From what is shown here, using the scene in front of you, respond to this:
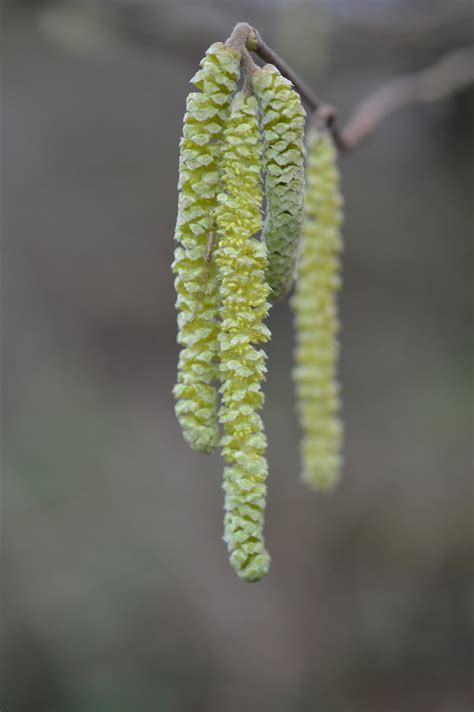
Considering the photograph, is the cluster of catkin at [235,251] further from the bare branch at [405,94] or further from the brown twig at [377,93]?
the bare branch at [405,94]

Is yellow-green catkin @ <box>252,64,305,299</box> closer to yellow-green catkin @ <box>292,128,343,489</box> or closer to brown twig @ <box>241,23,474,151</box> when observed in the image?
brown twig @ <box>241,23,474,151</box>

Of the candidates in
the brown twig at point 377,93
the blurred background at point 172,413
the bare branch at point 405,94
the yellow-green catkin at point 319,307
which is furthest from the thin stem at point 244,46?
the blurred background at point 172,413

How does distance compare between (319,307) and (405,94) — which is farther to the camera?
(405,94)

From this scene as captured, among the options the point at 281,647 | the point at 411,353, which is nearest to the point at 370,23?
the point at 411,353

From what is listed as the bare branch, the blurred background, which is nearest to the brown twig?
the bare branch

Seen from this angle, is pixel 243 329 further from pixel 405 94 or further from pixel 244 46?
pixel 405 94

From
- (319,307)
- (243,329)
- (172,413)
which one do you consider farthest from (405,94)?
(172,413)

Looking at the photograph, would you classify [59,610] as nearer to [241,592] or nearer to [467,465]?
[241,592]
